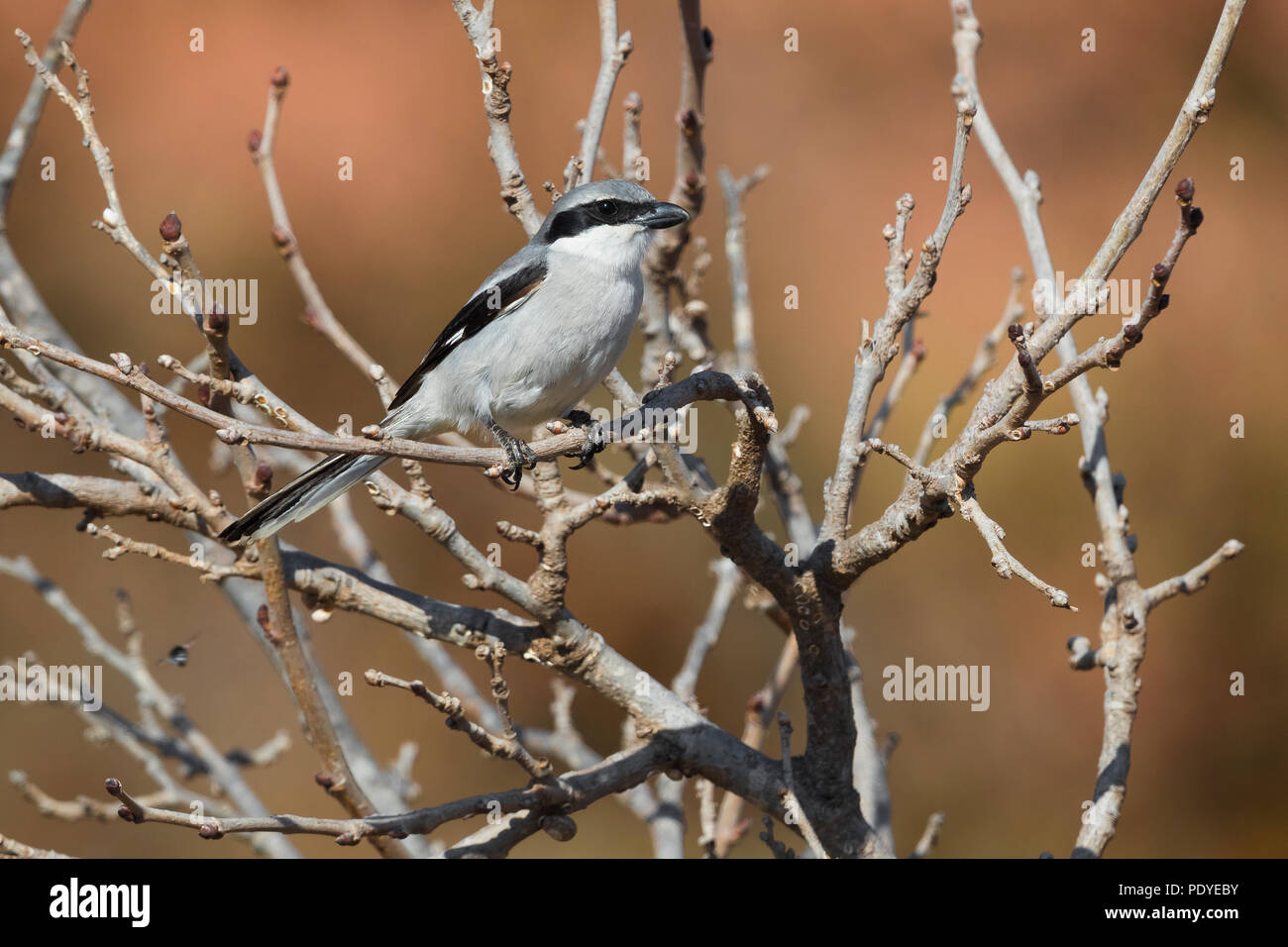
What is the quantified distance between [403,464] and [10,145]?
6.08 ft

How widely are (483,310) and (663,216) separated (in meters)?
0.71

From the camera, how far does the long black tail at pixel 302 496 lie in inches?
103

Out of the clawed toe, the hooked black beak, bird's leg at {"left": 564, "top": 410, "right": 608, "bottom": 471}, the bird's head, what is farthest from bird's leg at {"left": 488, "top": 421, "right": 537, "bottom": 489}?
the hooked black beak

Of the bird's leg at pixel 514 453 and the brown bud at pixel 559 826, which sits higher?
the bird's leg at pixel 514 453

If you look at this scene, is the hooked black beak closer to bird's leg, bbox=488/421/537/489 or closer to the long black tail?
bird's leg, bbox=488/421/537/489

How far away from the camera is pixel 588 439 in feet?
7.88

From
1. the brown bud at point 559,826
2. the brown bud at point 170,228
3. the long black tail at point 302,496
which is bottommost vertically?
the brown bud at point 559,826

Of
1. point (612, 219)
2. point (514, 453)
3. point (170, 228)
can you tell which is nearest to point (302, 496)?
point (514, 453)

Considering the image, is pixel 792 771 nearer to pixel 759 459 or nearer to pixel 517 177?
pixel 759 459

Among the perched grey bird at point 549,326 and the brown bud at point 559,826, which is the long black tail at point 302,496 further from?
the brown bud at point 559,826

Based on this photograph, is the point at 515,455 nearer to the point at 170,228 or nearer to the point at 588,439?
the point at 588,439

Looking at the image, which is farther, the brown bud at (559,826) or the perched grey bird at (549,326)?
the perched grey bird at (549,326)

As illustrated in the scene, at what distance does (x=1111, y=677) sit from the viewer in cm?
297

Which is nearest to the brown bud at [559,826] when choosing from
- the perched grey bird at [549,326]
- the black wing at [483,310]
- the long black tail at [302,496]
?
the long black tail at [302,496]
